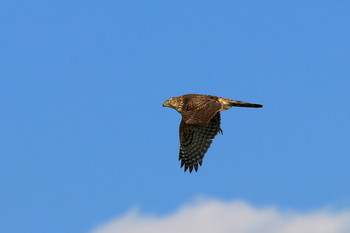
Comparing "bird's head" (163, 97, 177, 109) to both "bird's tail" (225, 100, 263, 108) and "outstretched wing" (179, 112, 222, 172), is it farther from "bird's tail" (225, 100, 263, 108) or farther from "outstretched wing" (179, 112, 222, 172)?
"bird's tail" (225, 100, 263, 108)

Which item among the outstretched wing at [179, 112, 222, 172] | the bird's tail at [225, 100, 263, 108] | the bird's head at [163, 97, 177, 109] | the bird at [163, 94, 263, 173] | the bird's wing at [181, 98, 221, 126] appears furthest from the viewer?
the bird's head at [163, 97, 177, 109]

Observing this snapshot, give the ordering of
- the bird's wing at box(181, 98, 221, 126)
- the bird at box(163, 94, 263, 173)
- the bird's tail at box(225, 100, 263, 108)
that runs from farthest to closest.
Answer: the bird's tail at box(225, 100, 263, 108) → the bird at box(163, 94, 263, 173) → the bird's wing at box(181, 98, 221, 126)

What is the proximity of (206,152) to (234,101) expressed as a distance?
77.7 inches

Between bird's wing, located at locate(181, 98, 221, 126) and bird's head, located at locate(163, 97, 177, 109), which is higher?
bird's head, located at locate(163, 97, 177, 109)

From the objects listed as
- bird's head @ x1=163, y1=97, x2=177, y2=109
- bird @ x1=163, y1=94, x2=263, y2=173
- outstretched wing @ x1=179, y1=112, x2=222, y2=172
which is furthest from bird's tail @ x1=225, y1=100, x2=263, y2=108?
bird's head @ x1=163, y1=97, x2=177, y2=109

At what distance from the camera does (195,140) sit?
131ft

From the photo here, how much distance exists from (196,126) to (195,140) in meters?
0.79

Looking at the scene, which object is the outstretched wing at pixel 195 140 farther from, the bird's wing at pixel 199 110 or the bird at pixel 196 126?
the bird's wing at pixel 199 110

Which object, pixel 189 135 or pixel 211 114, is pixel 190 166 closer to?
pixel 189 135

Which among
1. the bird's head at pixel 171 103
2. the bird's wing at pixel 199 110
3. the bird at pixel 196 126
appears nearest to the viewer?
the bird's wing at pixel 199 110

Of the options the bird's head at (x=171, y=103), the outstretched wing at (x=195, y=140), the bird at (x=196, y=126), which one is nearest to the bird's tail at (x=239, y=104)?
the bird at (x=196, y=126)

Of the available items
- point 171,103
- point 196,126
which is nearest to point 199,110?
point 196,126

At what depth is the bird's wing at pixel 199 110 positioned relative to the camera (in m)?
36.8

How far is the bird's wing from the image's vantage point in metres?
36.8
